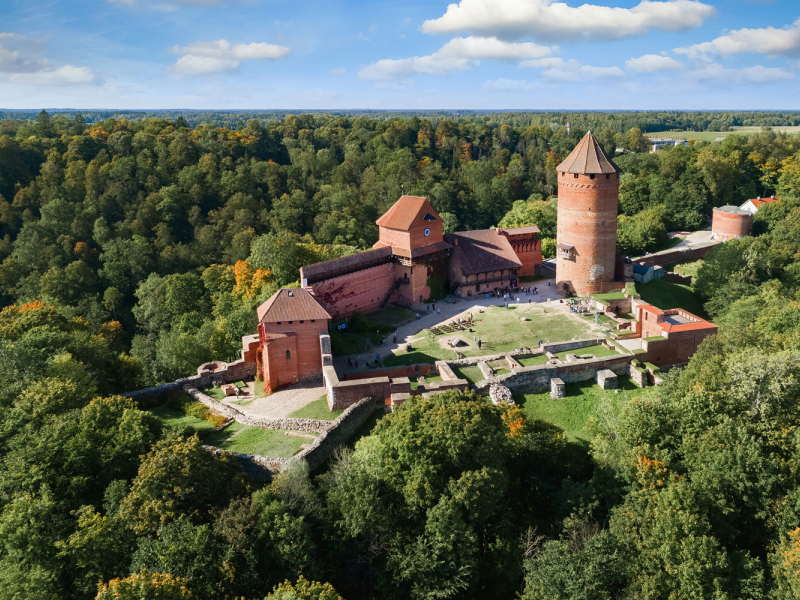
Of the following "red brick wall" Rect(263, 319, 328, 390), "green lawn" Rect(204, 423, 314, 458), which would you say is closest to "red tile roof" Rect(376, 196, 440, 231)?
"red brick wall" Rect(263, 319, 328, 390)

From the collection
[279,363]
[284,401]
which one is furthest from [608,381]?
[279,363]

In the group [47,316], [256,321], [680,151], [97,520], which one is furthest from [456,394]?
[680,151]

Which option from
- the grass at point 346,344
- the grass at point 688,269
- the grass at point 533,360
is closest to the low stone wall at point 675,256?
the grass at point 688,269

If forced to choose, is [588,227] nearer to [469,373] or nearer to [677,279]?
[677,279]

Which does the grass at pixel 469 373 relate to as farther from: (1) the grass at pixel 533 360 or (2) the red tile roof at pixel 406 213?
(2) the red tile roof at pixel 406 213

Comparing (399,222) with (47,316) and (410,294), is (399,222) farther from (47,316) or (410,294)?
(47,316)

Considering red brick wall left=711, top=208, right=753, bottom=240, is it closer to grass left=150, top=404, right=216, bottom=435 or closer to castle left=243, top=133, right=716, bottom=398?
castle left=243, top=133, right=716, bottom=398
